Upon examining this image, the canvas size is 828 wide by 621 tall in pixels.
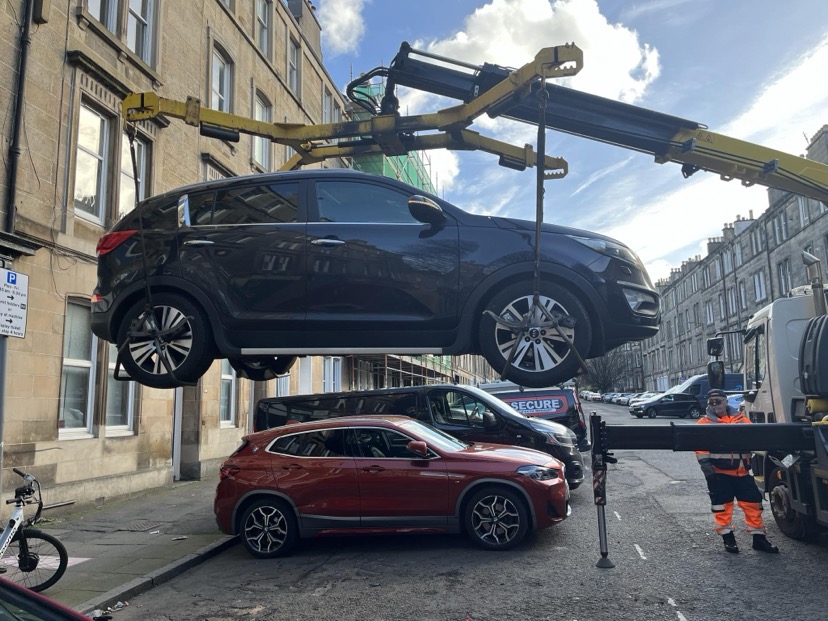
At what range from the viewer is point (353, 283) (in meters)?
3.92

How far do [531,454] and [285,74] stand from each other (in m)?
16.2

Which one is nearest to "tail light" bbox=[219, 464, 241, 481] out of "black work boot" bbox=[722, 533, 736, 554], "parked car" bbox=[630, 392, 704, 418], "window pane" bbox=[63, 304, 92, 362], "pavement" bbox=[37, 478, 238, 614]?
"pavement" bbox=[37, 478, 238, 614]

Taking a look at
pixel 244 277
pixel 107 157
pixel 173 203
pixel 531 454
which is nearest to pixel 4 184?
pixel 107 157

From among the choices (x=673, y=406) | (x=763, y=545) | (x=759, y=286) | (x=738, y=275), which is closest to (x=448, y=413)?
(x=763, y=545)

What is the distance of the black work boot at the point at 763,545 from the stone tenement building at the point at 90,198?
819cm

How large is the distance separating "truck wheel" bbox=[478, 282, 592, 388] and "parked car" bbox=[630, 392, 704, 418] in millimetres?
32474

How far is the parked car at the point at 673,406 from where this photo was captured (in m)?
33.6

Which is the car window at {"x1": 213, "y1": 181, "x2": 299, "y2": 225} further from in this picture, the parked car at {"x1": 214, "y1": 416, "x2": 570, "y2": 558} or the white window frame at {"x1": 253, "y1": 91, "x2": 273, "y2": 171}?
the white window frame at {"x1": 253, "y1": 91, "x2": 273, "y2": 171}

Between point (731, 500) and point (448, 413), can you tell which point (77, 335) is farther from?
point (731, 500)

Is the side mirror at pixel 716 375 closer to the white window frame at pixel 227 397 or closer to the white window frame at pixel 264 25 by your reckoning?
the white window frame at pixel 227 397

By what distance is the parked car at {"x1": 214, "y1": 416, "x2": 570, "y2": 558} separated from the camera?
816 cm

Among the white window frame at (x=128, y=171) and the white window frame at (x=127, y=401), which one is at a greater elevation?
the white window frame at (x=128, y=171)

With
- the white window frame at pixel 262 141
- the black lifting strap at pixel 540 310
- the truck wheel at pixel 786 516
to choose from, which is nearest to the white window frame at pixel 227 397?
the white window frame at pixel 262 141

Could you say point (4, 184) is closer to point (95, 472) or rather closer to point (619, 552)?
point (95, 472)
